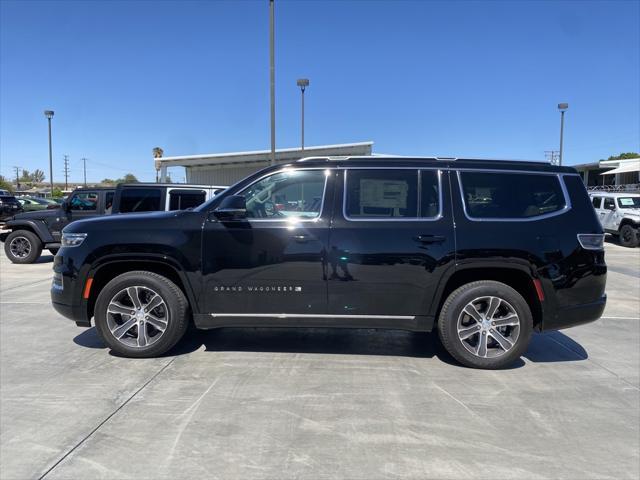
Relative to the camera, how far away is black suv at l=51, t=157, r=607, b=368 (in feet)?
14.1

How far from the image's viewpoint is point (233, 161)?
2922cm

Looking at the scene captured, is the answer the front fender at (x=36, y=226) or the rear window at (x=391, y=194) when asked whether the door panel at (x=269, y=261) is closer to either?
the rear window at (x=391, y=194)

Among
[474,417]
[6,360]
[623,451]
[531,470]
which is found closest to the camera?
[531,470]

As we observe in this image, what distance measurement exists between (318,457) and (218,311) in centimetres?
191

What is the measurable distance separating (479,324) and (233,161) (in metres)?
26.3

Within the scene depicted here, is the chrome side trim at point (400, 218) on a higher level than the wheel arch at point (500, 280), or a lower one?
higher

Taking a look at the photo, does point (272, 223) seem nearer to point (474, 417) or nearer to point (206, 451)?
point (206, 451)

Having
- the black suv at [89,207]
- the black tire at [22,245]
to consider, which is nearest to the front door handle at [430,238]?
the black suv at [89,207]

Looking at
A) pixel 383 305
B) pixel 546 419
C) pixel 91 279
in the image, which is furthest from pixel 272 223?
pixel 546 419

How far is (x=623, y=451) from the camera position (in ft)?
10.1

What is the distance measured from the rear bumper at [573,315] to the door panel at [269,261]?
2.12m

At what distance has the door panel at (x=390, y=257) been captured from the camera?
4273mm

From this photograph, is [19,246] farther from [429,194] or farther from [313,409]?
[429,194]

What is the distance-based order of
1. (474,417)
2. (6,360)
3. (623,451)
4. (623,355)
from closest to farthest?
(623,451) < (474,417) < (6,360) < (623,355)
